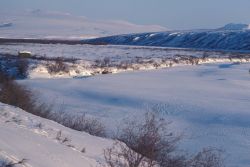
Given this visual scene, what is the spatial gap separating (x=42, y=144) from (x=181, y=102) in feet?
31.8

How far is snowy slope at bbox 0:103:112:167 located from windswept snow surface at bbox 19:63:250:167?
2838mm

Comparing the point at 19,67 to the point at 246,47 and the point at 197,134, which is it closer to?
the point at 197,134

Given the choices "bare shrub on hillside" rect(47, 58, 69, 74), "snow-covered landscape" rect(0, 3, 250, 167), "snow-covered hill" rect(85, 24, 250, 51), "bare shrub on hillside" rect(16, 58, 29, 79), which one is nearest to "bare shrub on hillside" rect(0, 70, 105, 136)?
"snow-covered landscape" rect(0, 3, 250, 167)

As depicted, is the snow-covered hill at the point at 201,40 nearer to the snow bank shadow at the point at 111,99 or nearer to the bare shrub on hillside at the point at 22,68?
the bare shrub on hillside at the point at 22,68

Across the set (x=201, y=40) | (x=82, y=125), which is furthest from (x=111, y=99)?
(x=201, y=40)

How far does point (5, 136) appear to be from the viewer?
22.4ft

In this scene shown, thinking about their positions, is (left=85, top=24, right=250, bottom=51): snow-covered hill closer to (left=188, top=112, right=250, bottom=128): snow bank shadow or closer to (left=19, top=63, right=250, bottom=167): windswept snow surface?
(left=19, top=63, right=250, bottom=167): windswept snow surface

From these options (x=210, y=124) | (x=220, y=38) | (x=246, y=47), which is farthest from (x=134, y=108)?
(x=220, y=38)

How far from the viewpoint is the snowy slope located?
602cm

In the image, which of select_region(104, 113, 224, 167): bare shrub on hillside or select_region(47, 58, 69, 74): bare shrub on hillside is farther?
select_region(47, 58, 69, 74): bare shrub on hillside

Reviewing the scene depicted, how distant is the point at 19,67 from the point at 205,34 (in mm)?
100835

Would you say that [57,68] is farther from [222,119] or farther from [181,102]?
[222,119]

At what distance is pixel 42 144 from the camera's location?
22.8ft

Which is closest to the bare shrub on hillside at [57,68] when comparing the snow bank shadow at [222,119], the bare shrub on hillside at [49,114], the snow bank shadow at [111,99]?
the snow bank shadow at [111,99]
